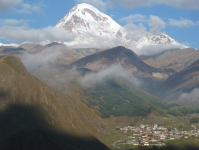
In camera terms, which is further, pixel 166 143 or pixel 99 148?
pixel 166 143

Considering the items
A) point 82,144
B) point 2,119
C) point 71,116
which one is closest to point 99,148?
point 82,144

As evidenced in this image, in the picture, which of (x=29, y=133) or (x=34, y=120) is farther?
(x=34, y=120)

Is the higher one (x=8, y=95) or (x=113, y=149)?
(x=8, y=95)

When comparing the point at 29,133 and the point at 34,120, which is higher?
the point at 34,120

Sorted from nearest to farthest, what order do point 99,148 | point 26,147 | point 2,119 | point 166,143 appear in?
point 26,147, point 2,119, point 99,148, point 166,143

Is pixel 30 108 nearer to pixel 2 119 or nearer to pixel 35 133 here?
pixel 2 119

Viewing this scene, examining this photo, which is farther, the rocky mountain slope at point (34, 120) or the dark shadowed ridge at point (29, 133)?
the rocky mountain slope at point (34, 120)

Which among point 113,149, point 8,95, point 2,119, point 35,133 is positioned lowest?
point 113,149

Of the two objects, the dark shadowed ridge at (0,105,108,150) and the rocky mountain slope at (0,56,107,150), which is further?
the rocky mountain slope at (0,56,107,150)
